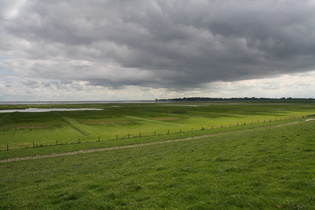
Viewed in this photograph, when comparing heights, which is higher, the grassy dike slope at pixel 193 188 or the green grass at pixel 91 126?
the grassy dike slope at pixel 193 188

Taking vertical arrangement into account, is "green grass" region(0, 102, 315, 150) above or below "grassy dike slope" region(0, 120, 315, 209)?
below

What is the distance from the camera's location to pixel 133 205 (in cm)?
971

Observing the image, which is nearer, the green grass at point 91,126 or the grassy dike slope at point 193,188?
the grassy dike slope at point 193,188

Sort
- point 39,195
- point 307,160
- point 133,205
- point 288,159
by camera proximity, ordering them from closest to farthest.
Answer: point 133,205 < point 39,195 < point 307,160 < point 288,159

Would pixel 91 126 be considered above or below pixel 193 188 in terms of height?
below

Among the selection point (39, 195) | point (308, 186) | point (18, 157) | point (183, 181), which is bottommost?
point (18, 157)

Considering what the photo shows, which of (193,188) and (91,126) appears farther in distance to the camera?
(91,126)

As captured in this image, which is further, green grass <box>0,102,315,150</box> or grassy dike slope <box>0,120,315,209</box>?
green grass <box>0,102,315,150</box>

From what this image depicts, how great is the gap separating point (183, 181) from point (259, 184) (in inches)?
167

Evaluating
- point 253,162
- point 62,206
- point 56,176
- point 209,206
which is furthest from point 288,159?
point 56,176

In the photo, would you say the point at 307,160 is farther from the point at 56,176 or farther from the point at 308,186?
the point at 56,176

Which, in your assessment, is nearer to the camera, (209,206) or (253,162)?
(209,206)

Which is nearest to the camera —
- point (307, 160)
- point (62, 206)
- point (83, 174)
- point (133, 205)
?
point (133, 205)

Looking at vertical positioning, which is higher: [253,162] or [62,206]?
[253,162]
